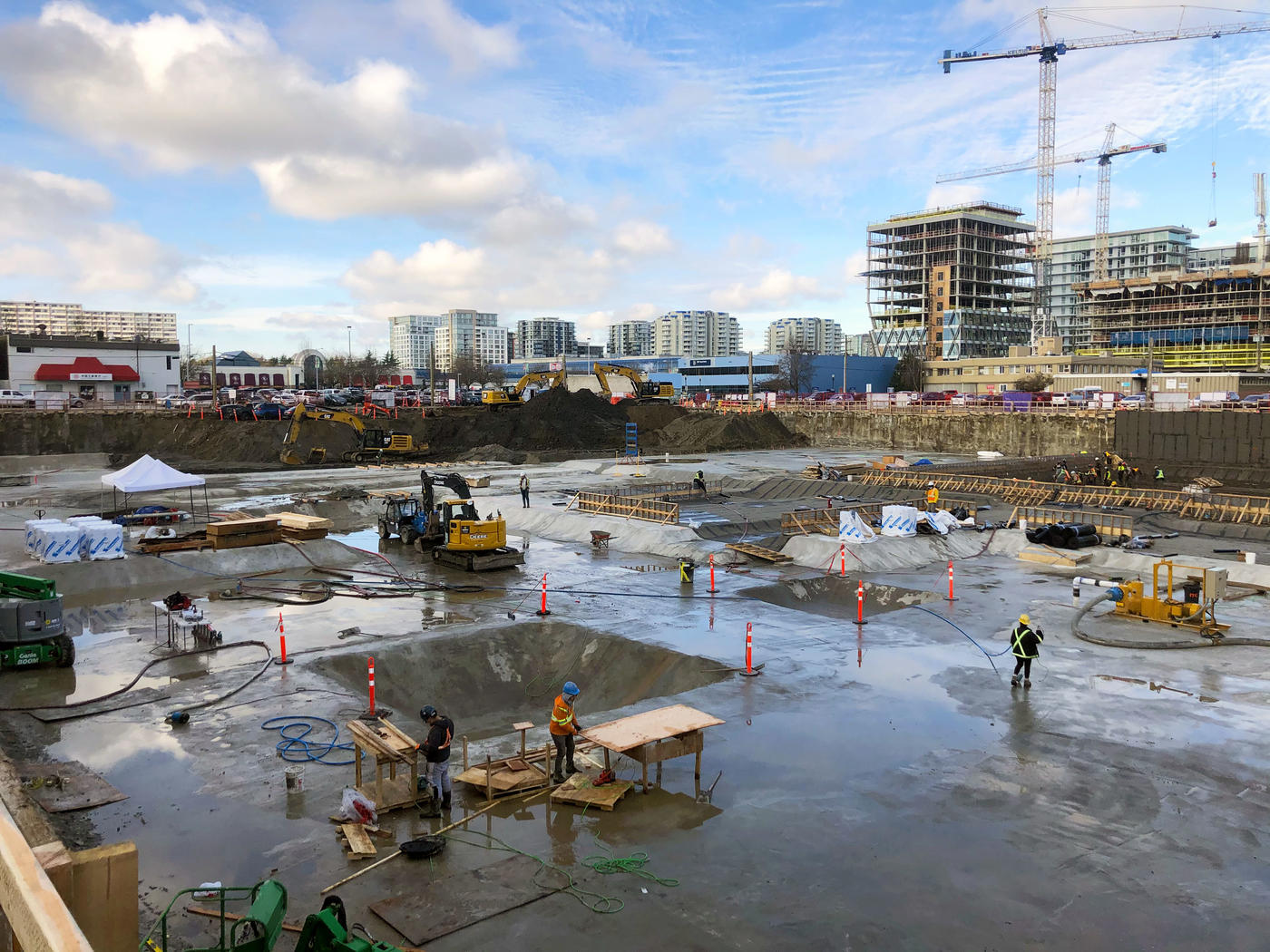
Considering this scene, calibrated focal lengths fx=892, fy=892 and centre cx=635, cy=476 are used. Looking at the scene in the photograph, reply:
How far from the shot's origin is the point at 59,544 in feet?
79.9

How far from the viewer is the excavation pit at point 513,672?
17.4m

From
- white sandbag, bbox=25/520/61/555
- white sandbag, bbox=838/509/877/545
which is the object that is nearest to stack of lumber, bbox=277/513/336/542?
white sandbag, bbox=25/520/61/555

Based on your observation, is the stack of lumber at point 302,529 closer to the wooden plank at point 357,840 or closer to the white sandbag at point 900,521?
the white sandbag at point 900,521

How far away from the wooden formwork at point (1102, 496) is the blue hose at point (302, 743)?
99.0 feet

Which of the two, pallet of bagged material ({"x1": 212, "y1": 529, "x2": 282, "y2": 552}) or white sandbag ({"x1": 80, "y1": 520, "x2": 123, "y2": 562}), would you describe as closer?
white sandbag ({"x1": 80, "y1": 520, "x2": 123, "y2": 562})

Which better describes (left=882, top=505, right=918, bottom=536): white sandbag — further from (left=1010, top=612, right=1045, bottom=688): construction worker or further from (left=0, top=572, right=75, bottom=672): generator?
(left=0, top=572, right=75, bottom=672): generator

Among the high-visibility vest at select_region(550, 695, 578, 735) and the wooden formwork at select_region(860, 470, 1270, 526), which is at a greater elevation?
the wooden formwork at select_region(860, 470, 1270, 526)

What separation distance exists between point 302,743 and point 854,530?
19448mm

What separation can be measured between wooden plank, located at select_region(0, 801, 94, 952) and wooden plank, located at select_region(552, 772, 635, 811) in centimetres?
715

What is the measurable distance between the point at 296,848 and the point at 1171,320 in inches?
5397

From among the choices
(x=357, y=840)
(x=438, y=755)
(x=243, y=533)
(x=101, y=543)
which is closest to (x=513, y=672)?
(x=438, y=755)

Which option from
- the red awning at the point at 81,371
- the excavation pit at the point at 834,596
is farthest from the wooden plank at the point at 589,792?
the red awning at the point at 81,371

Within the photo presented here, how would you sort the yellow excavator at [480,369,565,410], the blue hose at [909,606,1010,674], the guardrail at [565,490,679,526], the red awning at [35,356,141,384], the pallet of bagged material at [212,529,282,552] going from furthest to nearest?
the red awning at [35,356,141,384], the yellow excavator at [480,369,565,410], the guardrail at [565,490,679,526], the pallet of bagged material at [212,529,282,552], the blue hose at [909,606,1010,674]

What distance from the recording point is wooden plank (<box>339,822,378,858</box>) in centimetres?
977
